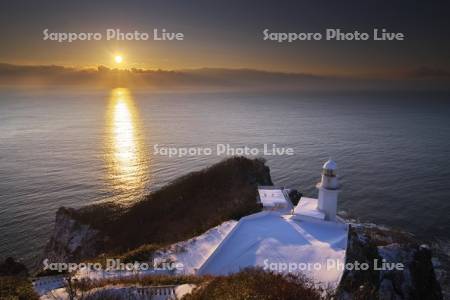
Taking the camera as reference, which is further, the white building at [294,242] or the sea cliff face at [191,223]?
the sea cliff face at [191,223]

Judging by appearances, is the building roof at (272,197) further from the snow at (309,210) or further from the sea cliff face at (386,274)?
the sea cliff face at (386,274)

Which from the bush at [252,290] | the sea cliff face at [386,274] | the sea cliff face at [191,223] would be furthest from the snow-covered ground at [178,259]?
the sea cliff face at [386,274]

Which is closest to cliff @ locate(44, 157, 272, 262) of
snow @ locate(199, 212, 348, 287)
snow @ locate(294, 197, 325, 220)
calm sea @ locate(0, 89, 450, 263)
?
calm sea @ locate(0, 89, 450, 263)

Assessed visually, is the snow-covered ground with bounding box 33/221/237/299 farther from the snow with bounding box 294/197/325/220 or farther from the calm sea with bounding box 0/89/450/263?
the calm sea with bounding box 0/89/450/263

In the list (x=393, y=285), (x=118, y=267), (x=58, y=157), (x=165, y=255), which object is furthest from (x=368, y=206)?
(x=58, y=157)

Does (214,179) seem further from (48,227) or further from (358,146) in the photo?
(358,146)

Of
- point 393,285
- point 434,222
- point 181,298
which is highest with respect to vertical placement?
point 181,298

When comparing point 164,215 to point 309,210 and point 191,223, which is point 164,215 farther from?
point 309,210
